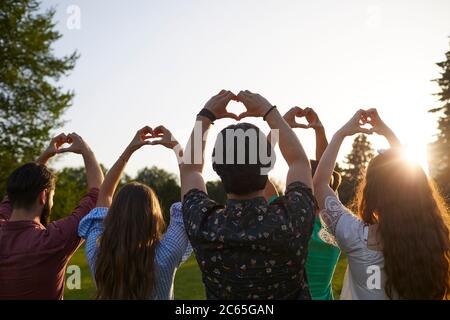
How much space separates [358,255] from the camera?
272cm

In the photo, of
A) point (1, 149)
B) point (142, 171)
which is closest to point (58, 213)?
point (1, 149)

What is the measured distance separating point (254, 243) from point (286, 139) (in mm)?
614

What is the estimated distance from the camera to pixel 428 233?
2.64m

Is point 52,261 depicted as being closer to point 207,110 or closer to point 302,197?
point 207,110

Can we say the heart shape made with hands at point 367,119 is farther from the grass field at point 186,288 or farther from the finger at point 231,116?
the grass field at point 186,288

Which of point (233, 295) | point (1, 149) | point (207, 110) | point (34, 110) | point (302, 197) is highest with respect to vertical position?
point (34, 110)

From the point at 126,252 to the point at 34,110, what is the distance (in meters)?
21.0

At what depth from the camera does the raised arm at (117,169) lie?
323 centimetres

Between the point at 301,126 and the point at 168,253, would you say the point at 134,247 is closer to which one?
the point at 168,253

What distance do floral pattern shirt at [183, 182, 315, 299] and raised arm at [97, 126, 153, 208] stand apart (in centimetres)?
111

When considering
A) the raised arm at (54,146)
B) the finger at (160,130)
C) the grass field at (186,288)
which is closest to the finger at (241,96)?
the finger at (160,130)

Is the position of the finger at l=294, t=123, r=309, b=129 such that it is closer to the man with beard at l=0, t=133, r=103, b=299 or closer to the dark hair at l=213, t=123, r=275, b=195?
the dark hair at l=213, t=123, r=275, b=195

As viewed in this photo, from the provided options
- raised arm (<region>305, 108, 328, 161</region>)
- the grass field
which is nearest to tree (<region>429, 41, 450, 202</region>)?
the grass field

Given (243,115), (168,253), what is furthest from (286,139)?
(168,253)
